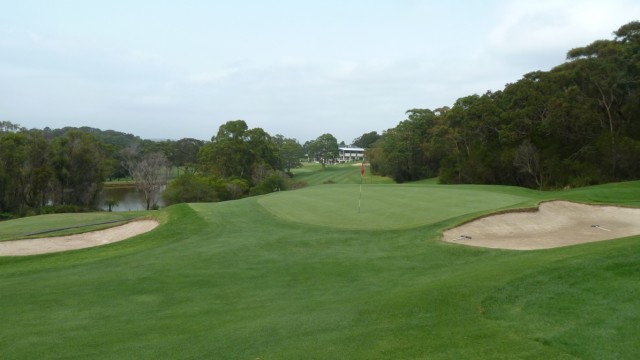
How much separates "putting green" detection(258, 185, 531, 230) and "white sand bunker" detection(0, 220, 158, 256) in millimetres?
5732

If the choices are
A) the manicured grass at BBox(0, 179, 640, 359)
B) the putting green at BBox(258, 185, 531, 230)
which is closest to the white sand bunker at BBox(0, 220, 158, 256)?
the manicured grass at BBox(0, 179, 640, 359)

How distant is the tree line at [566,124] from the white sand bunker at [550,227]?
22935 millimetres

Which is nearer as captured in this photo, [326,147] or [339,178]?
[339,178]

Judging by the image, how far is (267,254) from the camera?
13445mm

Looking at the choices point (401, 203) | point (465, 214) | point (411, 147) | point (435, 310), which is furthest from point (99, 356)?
point (411, 147)

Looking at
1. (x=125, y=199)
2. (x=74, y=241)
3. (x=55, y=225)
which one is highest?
(x=55, y=225)

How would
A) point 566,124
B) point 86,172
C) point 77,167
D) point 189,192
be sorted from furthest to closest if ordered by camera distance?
point 86,172 < point 77,167 < point 189,192 < point 566,124

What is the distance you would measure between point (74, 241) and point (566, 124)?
39429mm

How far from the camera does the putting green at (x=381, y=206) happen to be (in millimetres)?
17375

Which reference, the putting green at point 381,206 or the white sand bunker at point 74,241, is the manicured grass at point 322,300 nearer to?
the putting green at point 381,206

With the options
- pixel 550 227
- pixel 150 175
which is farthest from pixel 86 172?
pixel 550 227

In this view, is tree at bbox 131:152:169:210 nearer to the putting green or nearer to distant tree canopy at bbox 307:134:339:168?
the putting green

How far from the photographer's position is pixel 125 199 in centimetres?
7331

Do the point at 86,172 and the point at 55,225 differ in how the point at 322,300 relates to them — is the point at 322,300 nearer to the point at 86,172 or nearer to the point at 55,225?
the point at 55,225
